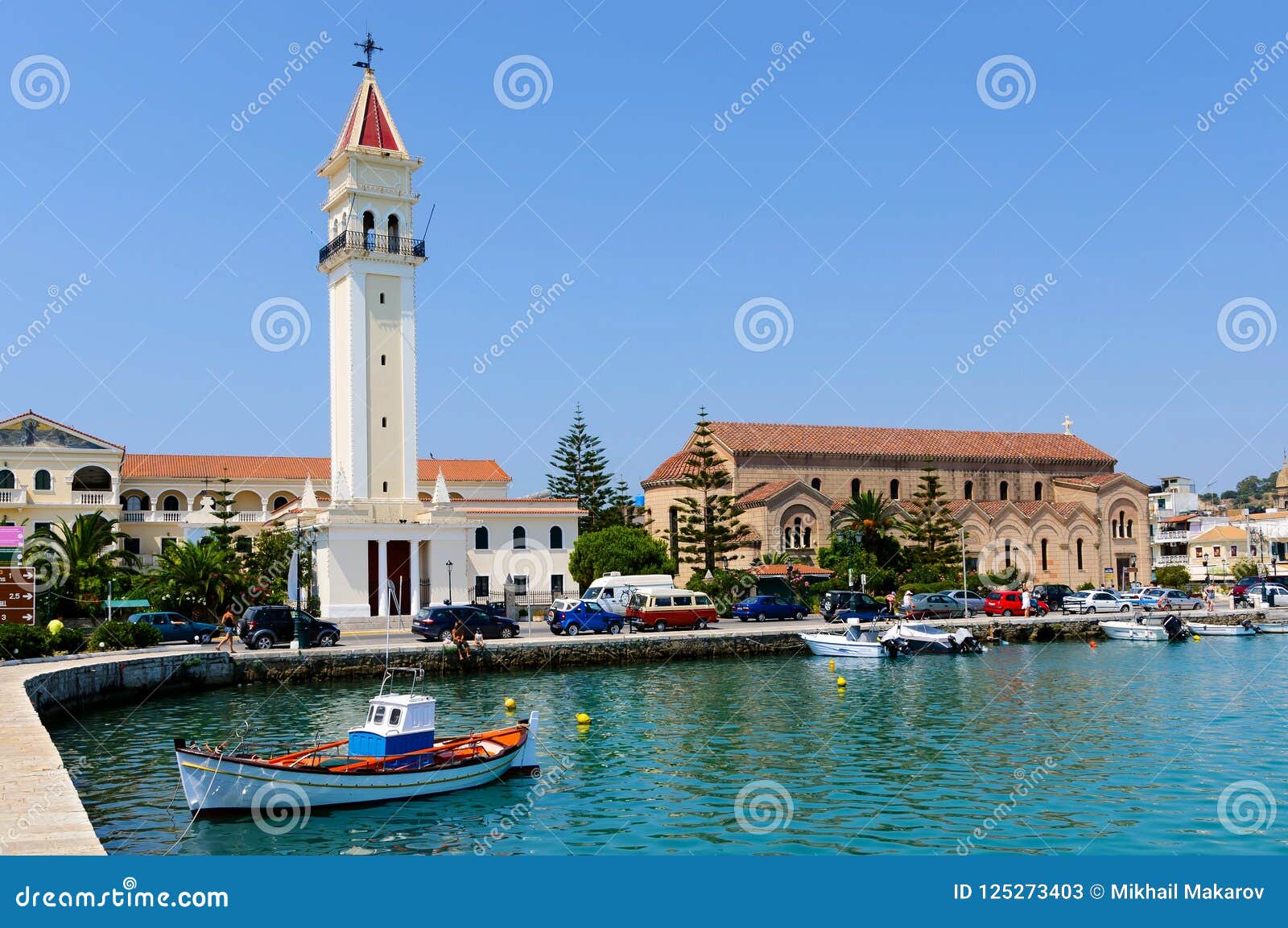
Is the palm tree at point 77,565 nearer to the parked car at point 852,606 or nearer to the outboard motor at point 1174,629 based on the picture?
the parked car at point 852,606

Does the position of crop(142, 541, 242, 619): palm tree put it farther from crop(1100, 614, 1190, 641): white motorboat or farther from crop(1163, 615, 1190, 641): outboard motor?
crop(1163, 615, 1190, 641): outboard motor

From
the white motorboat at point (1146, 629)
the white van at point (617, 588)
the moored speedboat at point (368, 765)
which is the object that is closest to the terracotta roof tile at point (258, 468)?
the white van at point (617, 588)

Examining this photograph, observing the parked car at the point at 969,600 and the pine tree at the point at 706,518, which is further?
the pine tree at the point at 706,518

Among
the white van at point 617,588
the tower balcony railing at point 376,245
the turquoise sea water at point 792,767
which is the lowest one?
the turquoise sea water at point 792,767

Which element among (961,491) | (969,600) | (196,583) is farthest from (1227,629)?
(196,583)

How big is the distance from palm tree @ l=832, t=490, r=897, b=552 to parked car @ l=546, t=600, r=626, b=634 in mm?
20546

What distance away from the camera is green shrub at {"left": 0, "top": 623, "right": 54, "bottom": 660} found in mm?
28234

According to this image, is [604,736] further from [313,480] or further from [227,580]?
[313,480]

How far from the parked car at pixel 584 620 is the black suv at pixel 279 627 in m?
8.02

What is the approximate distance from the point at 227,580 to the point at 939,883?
40727 mm

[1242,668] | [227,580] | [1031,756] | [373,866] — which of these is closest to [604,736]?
[1031,756]

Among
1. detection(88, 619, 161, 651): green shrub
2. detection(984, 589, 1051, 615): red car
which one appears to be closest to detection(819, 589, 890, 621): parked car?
detection(984, 589, 1051, 615): red car

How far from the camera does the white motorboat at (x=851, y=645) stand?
3856 centimetres

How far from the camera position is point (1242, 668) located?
3397 centimetres
